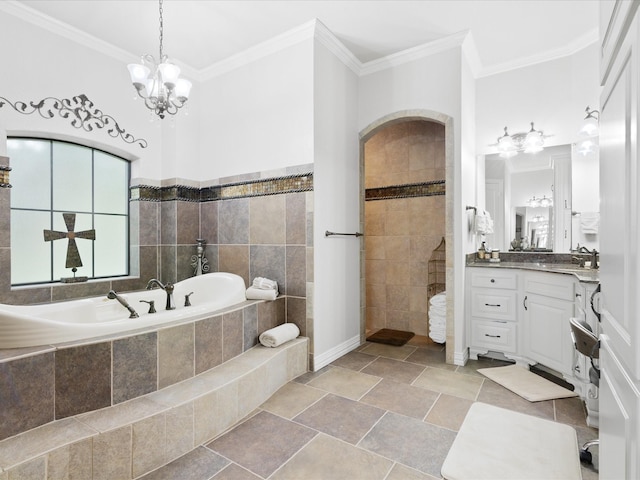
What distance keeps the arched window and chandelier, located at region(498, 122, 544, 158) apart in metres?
3.88

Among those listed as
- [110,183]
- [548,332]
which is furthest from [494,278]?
[110,183]

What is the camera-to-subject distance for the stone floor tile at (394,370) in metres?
2.96

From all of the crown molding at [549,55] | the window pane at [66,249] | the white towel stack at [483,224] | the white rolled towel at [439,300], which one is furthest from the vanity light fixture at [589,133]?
the window pane at [66,249]

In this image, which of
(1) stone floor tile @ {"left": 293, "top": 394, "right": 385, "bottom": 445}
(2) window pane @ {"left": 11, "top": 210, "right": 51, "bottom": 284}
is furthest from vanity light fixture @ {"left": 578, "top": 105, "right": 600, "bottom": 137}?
(2) window pane @ {"left": 11, "top": 210, "right": 51, "bottom": 284}

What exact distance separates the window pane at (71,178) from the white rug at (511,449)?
11.8 feet

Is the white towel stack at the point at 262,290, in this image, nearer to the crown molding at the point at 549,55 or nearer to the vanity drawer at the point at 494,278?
the vanity drawer at the point at 494,278

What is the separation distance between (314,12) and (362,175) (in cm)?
157

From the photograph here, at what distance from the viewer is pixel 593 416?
7.12 ft

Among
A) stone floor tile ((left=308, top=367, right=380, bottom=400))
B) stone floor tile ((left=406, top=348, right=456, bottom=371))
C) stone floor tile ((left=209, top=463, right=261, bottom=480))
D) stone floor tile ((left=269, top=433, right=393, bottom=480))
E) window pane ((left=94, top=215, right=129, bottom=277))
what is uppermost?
window pane ((left=94, top=215, right=129, bottom=277))

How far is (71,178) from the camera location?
3.29m

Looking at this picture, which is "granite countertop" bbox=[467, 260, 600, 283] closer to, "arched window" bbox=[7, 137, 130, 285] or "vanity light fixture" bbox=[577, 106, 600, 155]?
"vanity light fixture" bbox=[577, 106, 600, 155]

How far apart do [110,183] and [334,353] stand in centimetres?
280

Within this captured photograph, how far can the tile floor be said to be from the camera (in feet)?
5.95

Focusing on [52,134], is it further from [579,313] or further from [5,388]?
[579,313]
